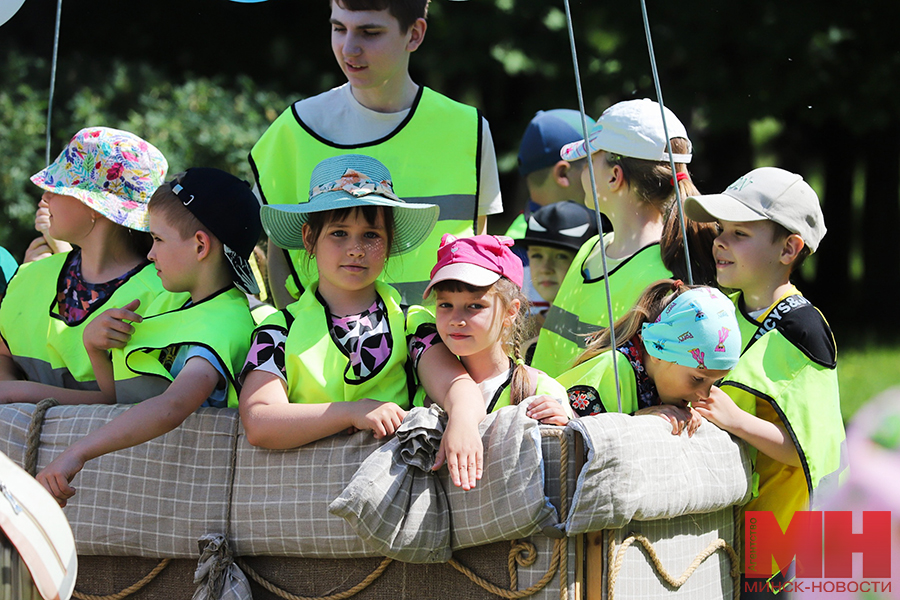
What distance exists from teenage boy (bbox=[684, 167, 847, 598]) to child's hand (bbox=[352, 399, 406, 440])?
75 cm

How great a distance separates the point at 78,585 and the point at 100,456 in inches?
13.4

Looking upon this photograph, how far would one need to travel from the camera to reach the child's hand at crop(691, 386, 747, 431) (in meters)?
2.41

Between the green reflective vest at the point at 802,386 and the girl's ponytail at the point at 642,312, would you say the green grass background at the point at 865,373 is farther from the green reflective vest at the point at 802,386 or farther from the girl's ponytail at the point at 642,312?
the girl's ponytail at the point at 642,312

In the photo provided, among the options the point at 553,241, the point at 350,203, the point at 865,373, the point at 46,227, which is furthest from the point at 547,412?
the point at 865,373

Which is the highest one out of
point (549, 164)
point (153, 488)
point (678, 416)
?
point (549, 164)

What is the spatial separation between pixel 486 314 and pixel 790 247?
901 millimetres

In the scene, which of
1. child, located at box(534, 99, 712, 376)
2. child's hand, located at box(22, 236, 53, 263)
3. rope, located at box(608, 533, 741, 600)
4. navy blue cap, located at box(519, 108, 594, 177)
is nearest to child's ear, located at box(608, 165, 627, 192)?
child, located at box(534, 99, 712, 376)

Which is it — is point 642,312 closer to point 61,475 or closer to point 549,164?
point 61,475

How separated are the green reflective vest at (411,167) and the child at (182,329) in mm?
182

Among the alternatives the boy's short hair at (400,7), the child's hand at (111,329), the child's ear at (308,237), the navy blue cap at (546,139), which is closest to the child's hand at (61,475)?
the child's hand at (111,329)

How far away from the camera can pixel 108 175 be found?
304 cm

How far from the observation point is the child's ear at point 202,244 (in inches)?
107

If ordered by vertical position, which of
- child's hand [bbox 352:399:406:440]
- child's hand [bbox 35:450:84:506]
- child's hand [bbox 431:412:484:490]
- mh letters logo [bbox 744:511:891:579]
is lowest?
mh letters logo [bbox 744:511:891:579]

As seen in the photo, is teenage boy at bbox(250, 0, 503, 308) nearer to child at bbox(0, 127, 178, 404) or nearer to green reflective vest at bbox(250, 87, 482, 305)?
green reflective vest at bbox(250, 87, 482, 305)
